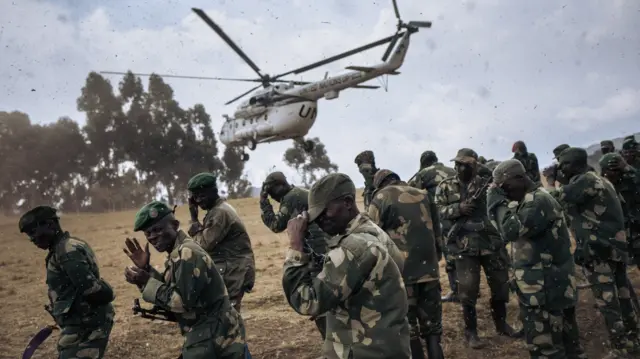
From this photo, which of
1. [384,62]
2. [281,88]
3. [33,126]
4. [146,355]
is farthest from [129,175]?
[146,355]

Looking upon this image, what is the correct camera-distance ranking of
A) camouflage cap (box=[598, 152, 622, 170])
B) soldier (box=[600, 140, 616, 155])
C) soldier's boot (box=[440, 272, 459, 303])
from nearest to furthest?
1. camouflage cap (box=[598, 152, 622, 170])
2. soldier's boot (box=[440, 272, 459, 303])
3. soldier (box=[600, 140, 616, 155])

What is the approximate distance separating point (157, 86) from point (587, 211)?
4678 cm

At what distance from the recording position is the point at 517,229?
4.13 meters

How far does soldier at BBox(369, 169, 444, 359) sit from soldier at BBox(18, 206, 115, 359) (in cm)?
270

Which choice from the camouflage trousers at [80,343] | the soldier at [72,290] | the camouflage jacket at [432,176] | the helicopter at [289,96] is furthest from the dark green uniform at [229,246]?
the helicopter at [289,96]

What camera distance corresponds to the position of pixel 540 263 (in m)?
4.16

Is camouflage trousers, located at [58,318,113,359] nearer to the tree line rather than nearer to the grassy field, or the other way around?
the grassy field

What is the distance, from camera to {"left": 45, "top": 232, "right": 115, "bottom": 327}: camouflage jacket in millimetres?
3908

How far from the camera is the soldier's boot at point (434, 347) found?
4734 millimetres

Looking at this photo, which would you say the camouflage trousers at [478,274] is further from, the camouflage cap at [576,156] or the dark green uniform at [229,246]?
the dark green uniform at [229,246]

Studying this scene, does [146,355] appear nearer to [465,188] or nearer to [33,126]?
[465,188]

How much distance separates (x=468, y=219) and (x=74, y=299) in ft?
13.8

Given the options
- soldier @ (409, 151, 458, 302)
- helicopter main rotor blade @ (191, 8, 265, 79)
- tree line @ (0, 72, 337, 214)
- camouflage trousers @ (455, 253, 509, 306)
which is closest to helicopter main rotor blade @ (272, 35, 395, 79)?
helicopter main rotor blade @ (191, 8, 265, 79)

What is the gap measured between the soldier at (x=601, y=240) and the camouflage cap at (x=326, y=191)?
3.62 metres
